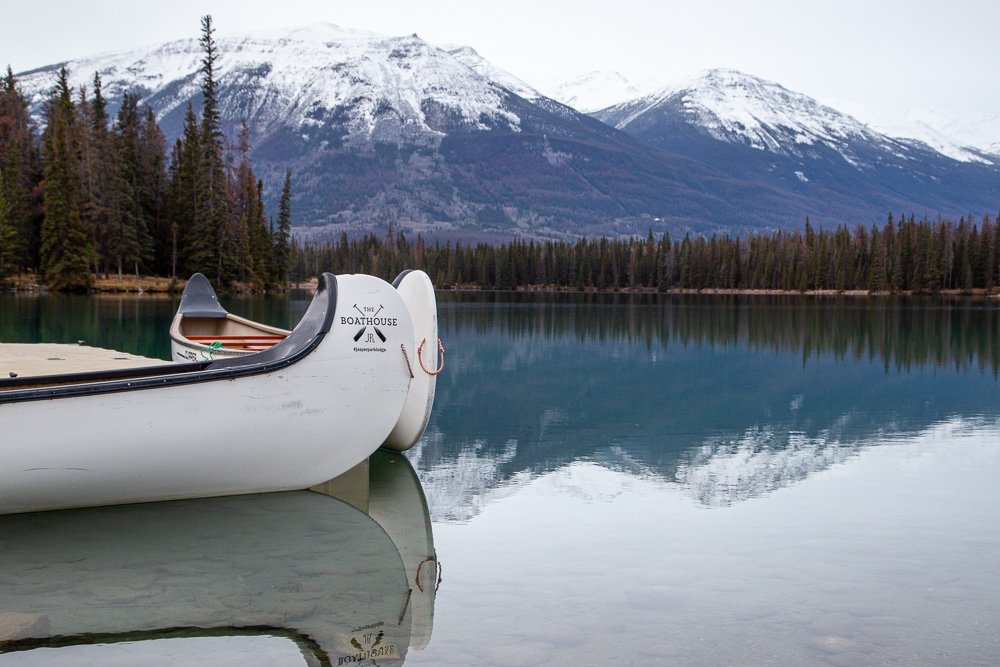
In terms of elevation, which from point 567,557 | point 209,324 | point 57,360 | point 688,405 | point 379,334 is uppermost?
point 379,334

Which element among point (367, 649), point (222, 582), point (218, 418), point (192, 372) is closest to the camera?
point (367, 649)

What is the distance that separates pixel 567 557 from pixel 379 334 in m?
3.34

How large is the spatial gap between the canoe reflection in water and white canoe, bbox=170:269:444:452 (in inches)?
83.0

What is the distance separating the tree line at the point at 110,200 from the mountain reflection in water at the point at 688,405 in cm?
4373

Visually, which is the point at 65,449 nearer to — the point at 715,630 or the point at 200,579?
the point at 200,579

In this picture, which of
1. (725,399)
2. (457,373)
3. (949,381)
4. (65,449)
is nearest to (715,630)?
(65,449)

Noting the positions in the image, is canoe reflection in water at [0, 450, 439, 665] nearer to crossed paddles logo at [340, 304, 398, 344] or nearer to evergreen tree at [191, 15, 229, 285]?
crossed paddles logo at [340, 304, 398, 344]

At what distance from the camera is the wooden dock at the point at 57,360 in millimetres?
11188

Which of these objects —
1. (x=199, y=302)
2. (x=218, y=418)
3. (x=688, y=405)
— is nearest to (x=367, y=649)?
(x=218, y=418)

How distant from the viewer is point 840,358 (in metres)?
29.0

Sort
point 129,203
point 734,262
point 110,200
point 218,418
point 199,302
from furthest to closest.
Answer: point 734,262 → point 129,203 → point 110,200 → point 199,302 → point 218,418

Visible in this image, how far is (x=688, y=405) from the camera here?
18453mm

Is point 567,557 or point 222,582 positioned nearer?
point 222,582

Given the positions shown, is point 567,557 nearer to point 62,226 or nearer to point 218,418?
point 218,418
